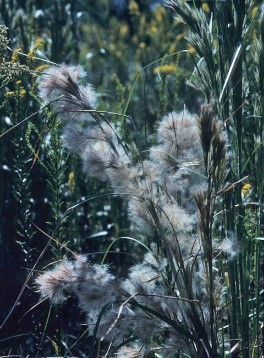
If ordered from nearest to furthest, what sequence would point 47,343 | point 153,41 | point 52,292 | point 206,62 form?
1. point 52,292
2. point 206,62
3. point 47,343
4. point 153,41

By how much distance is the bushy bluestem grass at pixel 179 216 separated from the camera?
5.76 feet

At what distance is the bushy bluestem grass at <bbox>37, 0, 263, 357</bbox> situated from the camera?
1755 millimetres

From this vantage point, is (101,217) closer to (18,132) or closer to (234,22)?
(18,132)

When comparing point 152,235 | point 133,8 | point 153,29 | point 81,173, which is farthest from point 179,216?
point 133,8

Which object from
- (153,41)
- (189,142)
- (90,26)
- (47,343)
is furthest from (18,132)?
(90,26)

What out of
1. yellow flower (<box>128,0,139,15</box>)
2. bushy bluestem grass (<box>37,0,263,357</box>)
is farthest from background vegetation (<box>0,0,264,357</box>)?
yellow flower (<box>128,0,139,15</box>)

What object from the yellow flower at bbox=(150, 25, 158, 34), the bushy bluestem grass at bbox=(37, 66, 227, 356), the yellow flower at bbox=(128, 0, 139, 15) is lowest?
the bushy bluestem grass at bbox=(37, 66, 227, 356)

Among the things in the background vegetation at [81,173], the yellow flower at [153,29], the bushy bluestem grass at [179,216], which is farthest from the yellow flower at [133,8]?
the bushy bluestem grass at [179,216]

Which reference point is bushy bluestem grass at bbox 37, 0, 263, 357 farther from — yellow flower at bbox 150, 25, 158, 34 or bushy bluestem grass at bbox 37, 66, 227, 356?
yellow flower at bbox 150, 25, 158, 34

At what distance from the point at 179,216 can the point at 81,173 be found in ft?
4.24

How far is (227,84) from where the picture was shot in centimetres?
193

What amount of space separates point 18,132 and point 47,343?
2.15 feet

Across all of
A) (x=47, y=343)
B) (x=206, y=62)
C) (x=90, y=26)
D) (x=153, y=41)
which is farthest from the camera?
(x=90, y=26)

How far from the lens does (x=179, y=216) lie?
71.6 inches
